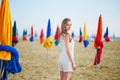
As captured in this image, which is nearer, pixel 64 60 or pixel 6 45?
pixel 64 60

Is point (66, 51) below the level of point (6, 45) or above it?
below

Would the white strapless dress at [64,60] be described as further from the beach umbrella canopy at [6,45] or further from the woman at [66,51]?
the beach umbrella canopy at [6,45]

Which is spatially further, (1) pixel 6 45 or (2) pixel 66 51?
(1) pixel 6 45

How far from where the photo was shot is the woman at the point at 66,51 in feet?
14.3

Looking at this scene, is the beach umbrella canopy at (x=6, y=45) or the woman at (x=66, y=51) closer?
the woman at (x=66, y=51)

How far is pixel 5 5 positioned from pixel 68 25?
1.63 metres

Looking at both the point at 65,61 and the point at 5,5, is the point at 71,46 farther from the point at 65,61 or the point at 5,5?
the point at 5,5

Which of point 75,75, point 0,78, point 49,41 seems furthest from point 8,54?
point 49,41

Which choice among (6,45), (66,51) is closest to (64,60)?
(66,51)

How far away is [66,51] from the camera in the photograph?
442 cm

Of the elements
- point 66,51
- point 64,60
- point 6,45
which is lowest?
point 64,60

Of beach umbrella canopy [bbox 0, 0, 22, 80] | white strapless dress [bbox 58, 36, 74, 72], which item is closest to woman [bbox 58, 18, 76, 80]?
white strapless dress [bbox 58, 36, 74, 72]

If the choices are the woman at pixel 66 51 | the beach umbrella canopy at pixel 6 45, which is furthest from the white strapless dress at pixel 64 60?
the beach umbrella canopy at pixel 6 45

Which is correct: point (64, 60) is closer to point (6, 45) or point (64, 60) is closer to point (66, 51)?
point (66, 51)
